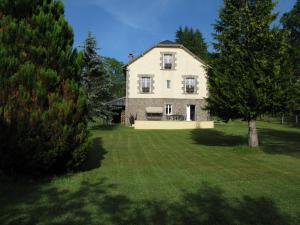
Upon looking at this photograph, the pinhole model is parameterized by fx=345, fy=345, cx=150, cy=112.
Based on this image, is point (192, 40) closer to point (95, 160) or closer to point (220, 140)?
point (220, 140)

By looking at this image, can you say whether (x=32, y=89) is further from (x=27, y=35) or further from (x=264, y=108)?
(x=264, y=108)

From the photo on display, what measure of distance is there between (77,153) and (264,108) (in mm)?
9845

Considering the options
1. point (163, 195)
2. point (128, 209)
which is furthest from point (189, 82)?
point (128, 209)

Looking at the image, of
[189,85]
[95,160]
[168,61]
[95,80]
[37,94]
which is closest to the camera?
[37,94]

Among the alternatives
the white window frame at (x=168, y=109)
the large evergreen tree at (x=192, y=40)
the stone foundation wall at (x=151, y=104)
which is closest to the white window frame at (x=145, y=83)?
the stone foundation wall at (x=151, y=104)

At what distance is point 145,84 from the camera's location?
38.2 m

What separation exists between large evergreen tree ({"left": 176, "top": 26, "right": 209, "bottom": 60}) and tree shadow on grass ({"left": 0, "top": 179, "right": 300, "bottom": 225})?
78858 millimetres

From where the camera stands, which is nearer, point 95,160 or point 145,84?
point 95,160

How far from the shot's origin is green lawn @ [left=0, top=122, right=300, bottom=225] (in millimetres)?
6551

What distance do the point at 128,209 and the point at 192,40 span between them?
87.1 m

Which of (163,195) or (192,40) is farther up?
(192,40)

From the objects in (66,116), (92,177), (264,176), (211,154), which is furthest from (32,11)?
(211,154)

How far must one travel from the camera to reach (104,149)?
18406 millimetres

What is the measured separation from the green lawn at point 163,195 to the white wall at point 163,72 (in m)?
24.8
